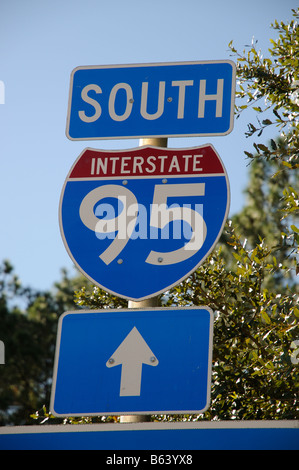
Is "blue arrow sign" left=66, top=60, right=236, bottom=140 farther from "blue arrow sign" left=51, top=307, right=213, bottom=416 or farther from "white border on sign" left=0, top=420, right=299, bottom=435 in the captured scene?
"white border on sign" left=0, top=420, right=299, bottom=435

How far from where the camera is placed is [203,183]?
278 centimetres

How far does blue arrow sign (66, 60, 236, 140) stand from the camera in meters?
3.01

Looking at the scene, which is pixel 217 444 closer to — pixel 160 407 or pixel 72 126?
pixel 160 407

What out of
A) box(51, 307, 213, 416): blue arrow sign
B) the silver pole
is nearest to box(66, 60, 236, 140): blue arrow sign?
the silver pole

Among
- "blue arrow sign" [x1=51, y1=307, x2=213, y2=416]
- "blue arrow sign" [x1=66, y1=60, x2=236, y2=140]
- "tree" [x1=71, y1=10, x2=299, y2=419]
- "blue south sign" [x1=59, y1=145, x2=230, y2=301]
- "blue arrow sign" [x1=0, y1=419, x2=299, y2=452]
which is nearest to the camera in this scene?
"blue arrow sign" [x1=0, y1=419, x2=299, y2=452]

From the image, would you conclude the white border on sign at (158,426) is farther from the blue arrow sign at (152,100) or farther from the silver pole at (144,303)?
the blue arrow sign at (152,100)

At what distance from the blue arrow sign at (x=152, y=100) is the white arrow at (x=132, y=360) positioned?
105 cm

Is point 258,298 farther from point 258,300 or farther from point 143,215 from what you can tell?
point 143,215

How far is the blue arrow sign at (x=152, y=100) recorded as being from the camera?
3.01 metres

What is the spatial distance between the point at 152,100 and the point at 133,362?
1353mm

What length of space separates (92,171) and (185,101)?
59cm

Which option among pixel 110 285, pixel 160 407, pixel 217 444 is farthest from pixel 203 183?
pixel 217 444

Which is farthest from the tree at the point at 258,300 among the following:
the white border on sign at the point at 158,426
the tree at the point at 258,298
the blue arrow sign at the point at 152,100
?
the white border on sign at the point at 158,426

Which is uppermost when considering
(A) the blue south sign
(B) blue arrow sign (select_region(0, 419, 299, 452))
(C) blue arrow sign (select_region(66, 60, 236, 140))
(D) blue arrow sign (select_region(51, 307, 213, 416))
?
(C) blue arrow sign (select_region(66, 60, 236, 140))
